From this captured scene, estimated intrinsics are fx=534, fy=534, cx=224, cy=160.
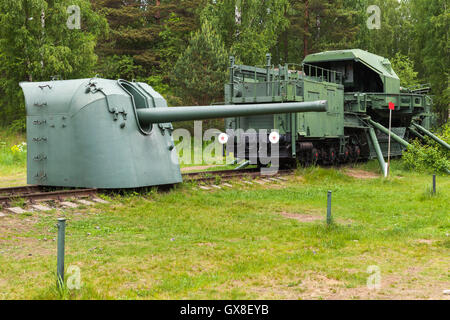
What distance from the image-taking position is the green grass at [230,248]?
5070 millimetres

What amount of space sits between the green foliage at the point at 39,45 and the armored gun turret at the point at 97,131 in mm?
14013

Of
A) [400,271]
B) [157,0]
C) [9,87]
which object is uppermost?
[157,0]

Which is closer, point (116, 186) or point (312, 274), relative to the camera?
point (312, 274)

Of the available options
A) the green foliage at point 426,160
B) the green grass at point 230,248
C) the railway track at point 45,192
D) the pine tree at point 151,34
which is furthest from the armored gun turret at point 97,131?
the pine tree at point 151,34

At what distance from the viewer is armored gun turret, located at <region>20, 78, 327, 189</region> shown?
991 cm

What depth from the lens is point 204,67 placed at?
26750 millimetres

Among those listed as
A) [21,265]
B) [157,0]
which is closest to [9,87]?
[157,0]

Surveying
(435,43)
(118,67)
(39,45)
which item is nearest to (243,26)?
(118,67)

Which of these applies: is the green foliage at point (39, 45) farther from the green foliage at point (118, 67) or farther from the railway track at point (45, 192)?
the railway track at point (45, 192)

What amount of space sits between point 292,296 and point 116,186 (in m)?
5.93

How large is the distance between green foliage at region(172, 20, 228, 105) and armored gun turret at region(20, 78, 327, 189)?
15.5m

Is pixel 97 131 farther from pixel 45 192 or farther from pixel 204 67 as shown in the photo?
pixel 204 67
